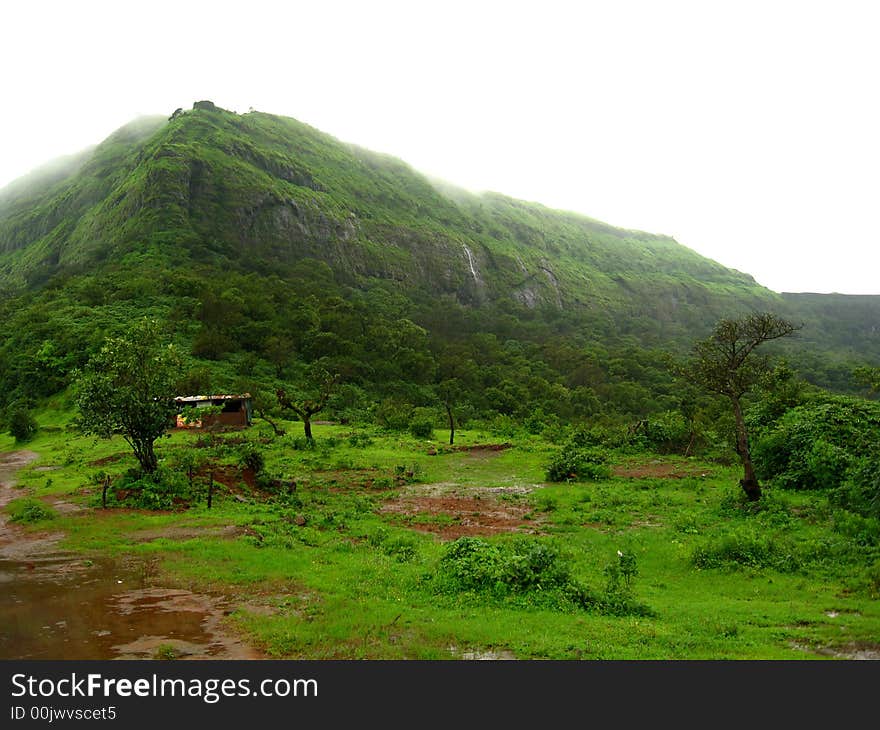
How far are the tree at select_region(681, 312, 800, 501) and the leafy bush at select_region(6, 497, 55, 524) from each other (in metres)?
25.0

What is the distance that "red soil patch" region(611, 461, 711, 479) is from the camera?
106 ft

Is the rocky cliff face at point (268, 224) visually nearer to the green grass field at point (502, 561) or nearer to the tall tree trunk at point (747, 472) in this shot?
the green grass field at point (502, 561)

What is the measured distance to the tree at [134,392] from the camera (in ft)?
81.8

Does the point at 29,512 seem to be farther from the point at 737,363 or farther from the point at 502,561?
the point at 737,363

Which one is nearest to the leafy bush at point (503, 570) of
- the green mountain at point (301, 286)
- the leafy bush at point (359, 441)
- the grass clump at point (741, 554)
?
the grass clump at point (741, 554)

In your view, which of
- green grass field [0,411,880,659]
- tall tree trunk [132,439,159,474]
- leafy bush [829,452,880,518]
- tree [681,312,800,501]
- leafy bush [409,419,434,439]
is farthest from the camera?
leafy bush [409,419,434,439]

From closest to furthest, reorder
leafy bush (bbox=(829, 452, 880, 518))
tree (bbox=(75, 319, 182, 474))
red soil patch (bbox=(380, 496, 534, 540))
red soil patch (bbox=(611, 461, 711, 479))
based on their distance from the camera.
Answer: leafy bush (bbox=(829, 452, 880, 518)), red soil patch (bbox=(380, 496, 534, 540)), tree (bbox=(75, 319, 182, 474)), red soil patch (bbox=(611, 461, 711, 479))

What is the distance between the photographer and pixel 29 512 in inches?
813

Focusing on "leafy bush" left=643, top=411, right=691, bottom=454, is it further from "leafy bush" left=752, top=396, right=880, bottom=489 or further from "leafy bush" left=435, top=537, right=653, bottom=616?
"leafy bush" left=435, top=537, right=653, bottom=616

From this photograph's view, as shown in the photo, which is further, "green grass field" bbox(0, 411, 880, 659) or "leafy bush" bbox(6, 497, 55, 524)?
"leafy bush" bbox(6, 497, 55, 524)

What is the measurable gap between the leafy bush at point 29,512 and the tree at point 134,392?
3878 mm

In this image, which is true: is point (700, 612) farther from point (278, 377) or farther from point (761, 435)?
point (278, 377)

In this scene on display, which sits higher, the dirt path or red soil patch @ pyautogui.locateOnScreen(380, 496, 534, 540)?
the dirt path

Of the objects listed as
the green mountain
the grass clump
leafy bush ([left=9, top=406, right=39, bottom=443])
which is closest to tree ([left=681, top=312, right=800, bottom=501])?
the grass clump
